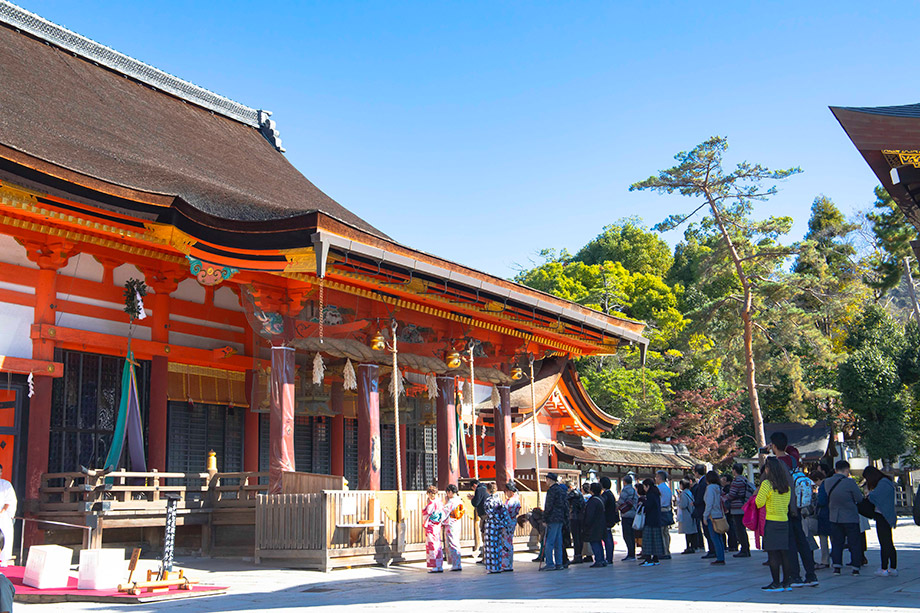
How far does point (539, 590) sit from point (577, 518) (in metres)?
4.22

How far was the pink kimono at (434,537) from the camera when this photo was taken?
12250 mm

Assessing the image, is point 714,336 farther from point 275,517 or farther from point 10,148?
point 10,148

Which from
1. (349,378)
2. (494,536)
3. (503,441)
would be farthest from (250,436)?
(494,536)

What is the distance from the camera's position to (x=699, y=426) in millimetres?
35219

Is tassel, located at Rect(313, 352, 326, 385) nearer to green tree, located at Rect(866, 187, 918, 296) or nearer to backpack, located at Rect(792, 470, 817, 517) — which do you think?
backpack, located at Rect(792, 470, 817, 517)

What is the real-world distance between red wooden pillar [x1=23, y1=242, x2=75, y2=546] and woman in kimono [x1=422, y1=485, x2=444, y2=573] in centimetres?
576

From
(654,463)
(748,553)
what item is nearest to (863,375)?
(654,463)

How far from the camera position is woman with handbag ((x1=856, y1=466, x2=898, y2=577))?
33.2ft

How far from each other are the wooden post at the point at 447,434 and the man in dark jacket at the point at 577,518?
157 inches

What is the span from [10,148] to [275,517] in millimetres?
6234

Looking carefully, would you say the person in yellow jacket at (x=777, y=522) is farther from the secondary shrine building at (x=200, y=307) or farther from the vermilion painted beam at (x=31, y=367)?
the vermilion painted beam at (x=31, y=367)

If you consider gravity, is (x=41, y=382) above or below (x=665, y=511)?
above

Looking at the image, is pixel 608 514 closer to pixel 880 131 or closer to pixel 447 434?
pixel 447 434

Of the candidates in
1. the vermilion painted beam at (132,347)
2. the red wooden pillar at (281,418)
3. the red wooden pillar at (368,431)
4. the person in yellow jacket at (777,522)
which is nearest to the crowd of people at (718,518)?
the person in yellow jacket at (777,522)
